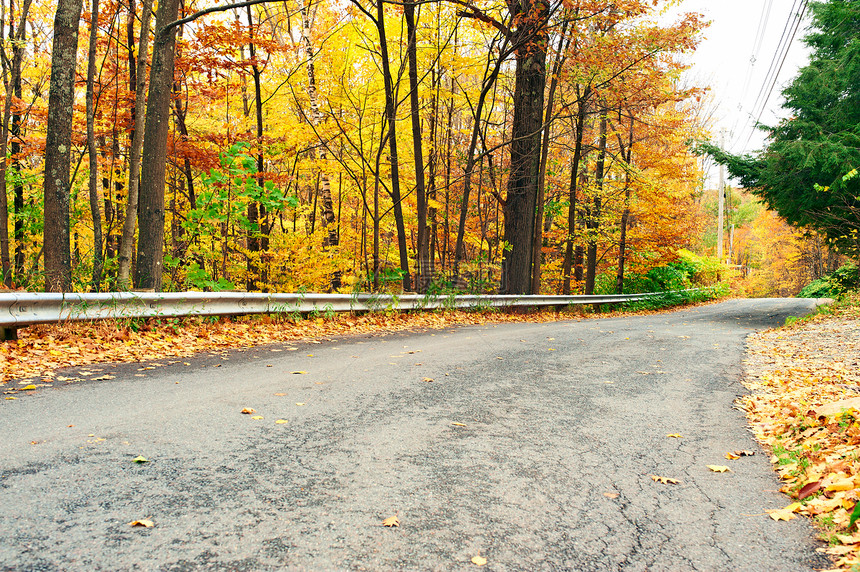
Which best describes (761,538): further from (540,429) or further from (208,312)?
(208,312)

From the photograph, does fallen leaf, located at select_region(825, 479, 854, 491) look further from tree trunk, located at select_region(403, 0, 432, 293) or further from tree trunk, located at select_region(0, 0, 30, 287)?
tree trunk, located at select_region(0, 0, 30, 287)

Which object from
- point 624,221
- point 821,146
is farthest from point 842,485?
point 624,221

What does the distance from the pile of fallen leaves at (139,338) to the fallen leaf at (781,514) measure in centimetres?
553

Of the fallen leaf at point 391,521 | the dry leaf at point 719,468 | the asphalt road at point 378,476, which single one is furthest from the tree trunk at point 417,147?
the fallen leaf at point 391,521

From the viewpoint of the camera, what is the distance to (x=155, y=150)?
9.26m

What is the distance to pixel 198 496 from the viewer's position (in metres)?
Result: 2.66

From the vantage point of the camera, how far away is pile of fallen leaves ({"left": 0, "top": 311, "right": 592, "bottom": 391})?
555 cm

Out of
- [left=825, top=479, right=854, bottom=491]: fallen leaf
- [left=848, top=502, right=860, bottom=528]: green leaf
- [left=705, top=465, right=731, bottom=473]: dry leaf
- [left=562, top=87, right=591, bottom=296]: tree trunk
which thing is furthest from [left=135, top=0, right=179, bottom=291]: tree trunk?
[left=562, top=87, right=591, bottom=296]: tree trunk

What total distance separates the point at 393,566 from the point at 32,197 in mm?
14661

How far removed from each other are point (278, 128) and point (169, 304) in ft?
30.4

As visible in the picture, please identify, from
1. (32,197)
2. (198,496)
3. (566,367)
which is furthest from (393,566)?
(32,197)

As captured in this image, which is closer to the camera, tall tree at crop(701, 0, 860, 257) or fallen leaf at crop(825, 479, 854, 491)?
fallen leaf at crop(825, 479, 854, 491)

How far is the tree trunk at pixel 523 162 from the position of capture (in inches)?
639

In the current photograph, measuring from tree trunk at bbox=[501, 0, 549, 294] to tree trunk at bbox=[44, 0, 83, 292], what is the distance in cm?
1071
